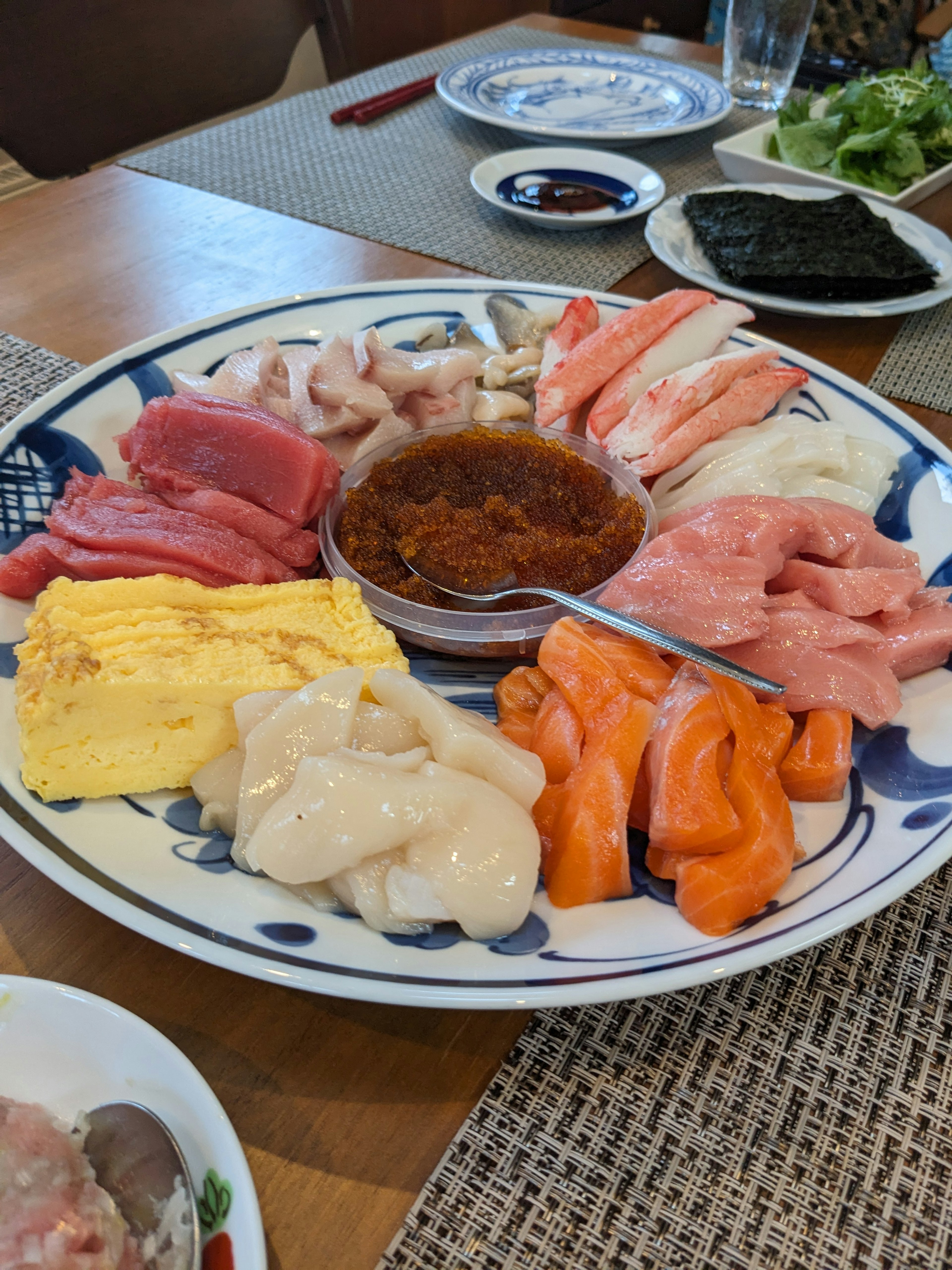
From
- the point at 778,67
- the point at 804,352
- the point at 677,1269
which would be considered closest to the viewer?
the point at 677,1269

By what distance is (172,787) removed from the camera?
1.33m

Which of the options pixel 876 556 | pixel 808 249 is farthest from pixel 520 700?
pixel 808 249

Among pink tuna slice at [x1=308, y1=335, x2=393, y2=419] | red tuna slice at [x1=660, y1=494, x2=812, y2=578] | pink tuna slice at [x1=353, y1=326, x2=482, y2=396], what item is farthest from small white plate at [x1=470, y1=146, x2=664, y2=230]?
red tuna slice at [x1=660, y1=494, x2=812, y2=578]

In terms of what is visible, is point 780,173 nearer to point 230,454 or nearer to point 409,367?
point 409,367

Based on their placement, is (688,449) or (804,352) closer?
(688,449)

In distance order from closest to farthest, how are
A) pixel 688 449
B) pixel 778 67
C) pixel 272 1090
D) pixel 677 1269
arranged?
1. pixel 677 1269
2. pixel 272 1090
3. pixel 688 449
4. pixel 778 67

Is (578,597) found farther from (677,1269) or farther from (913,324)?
(913,324)

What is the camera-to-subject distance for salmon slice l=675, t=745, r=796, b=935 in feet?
3.66

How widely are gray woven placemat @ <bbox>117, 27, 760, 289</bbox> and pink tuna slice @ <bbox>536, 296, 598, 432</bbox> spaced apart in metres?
0.51

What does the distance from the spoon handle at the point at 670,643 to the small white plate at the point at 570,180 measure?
186 centimetres

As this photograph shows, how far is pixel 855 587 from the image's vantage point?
5.00ft

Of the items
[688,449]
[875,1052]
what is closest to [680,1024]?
[875,1052]

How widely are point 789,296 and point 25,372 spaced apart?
2165 mm

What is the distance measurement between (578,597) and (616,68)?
11.0 ft
